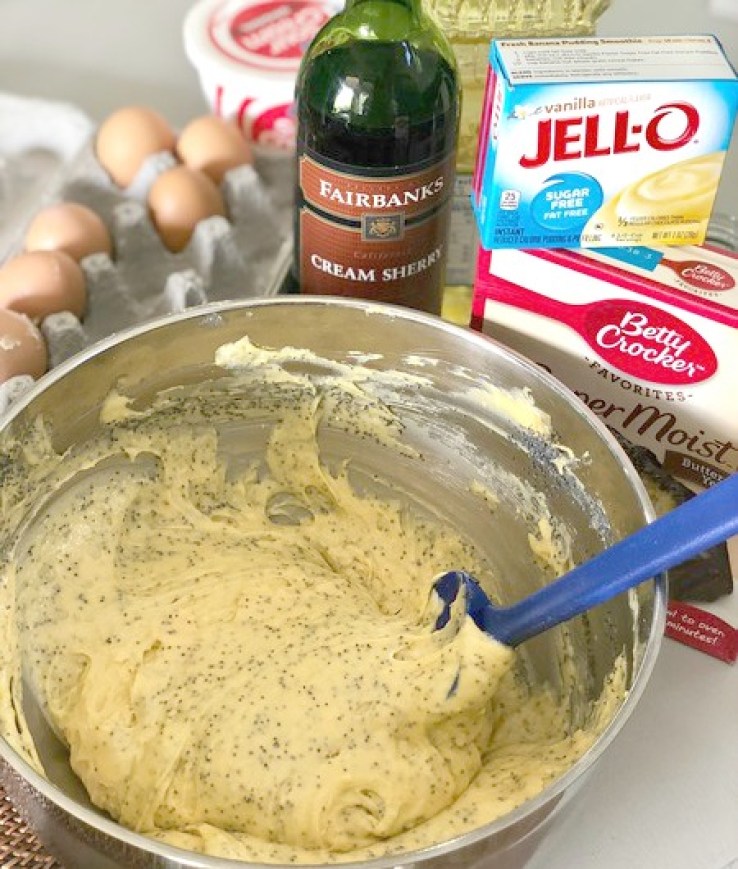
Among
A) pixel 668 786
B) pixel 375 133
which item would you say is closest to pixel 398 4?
pixel 375 133

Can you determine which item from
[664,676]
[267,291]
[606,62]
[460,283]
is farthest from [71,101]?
[664,676]

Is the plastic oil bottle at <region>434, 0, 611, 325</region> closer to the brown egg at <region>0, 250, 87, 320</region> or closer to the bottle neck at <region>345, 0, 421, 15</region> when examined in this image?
the bottle neck at <region>345, 0, 421, 15</region>

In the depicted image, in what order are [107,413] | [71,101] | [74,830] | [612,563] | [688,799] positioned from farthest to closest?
[71,101], [107,413], [688,799], [612,563], [74,830]

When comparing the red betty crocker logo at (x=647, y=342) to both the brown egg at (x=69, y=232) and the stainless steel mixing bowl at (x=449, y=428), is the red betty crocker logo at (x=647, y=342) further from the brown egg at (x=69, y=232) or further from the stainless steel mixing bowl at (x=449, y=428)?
the brown egg at (x=69, y=232)

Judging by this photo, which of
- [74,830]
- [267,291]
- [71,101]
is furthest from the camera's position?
[71,101]

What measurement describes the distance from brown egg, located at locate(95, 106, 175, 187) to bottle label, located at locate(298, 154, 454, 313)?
348 mm

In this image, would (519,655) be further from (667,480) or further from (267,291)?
(267,291)

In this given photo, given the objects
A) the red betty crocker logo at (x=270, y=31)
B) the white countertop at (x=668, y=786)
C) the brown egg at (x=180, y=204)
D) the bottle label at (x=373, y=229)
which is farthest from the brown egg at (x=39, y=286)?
the white countertop at (x=668, y=786)

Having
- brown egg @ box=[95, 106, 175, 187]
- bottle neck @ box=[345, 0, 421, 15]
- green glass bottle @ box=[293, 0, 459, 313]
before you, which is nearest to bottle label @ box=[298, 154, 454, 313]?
green glass bottle @ box=[293, 0, 459, 313]

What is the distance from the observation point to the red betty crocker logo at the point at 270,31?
1.34 m

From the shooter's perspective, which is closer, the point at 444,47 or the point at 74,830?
the point at 74,830

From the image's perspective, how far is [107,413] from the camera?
99cm

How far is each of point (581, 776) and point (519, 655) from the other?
0.30 meters

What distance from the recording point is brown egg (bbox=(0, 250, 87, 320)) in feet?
3.65
